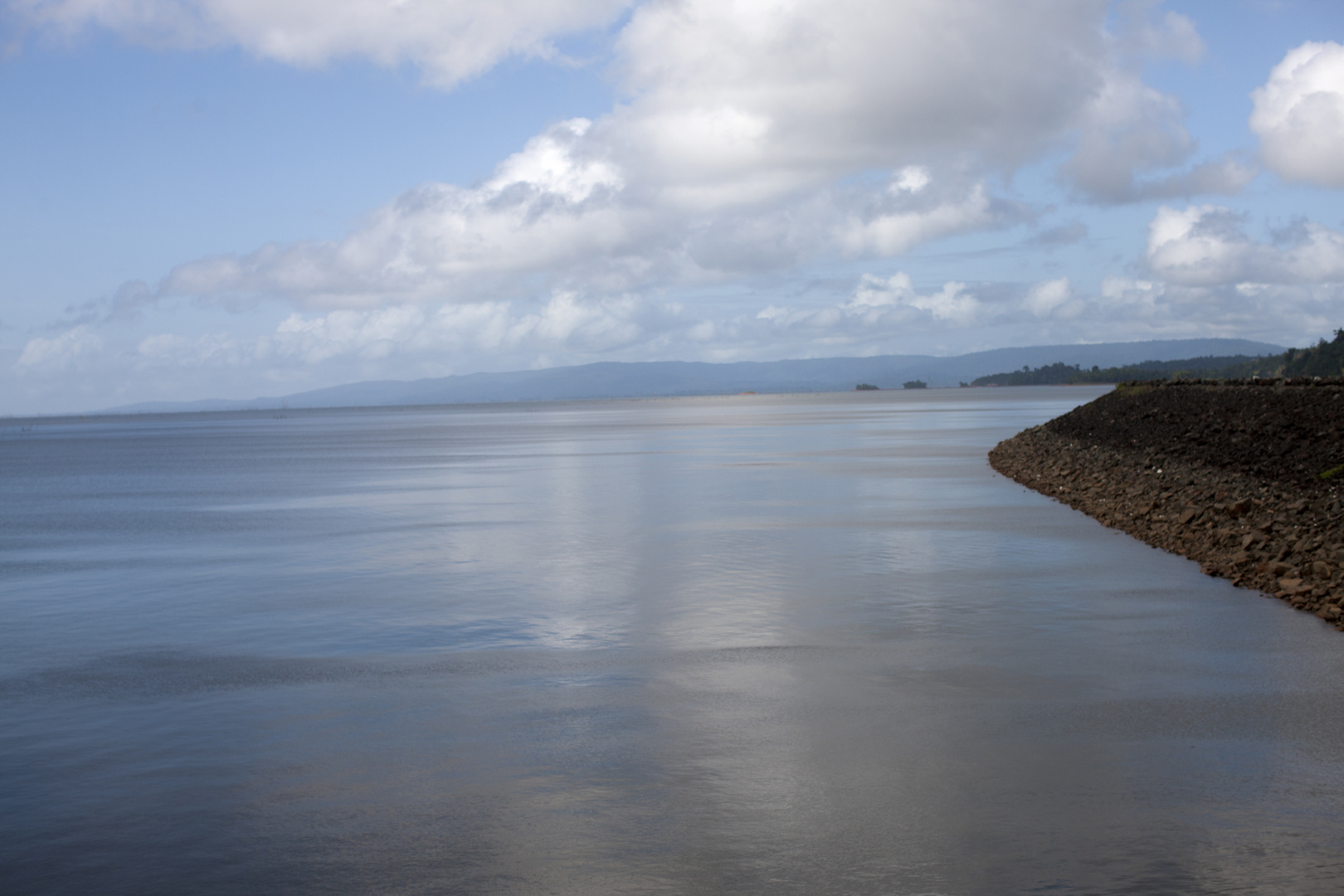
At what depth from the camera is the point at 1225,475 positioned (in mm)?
24406

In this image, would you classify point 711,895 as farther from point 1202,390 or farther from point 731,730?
point 1202,390

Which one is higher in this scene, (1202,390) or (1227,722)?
(1202,390)

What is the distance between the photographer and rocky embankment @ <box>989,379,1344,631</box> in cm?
1596

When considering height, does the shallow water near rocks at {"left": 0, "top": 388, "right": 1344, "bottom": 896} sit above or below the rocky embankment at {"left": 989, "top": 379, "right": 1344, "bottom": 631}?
below

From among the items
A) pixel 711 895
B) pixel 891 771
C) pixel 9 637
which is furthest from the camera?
pixel 9 637

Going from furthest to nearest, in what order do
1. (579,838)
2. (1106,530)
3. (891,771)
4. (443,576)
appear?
(1106,530)
(443,576)
(891,771)
(579,838)

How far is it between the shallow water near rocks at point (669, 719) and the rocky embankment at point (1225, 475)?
879 millimetres

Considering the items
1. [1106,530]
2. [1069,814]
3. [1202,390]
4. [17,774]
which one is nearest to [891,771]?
[1069,814]

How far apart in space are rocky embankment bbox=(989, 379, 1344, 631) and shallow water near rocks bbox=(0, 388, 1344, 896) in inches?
34.6

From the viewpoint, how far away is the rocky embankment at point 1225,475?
15961mm

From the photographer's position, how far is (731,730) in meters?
9.23

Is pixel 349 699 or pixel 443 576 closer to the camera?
pixel 349 699

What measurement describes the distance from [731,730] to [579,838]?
2.42 m

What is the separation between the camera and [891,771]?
323 inches
